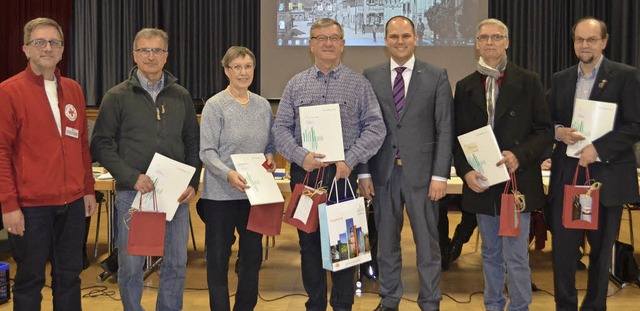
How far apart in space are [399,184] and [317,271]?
2.21ft

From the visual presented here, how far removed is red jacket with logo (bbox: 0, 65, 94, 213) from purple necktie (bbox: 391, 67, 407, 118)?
5.73 ft

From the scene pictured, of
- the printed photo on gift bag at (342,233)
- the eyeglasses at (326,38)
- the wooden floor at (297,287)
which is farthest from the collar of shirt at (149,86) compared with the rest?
the wooden floor at (297,287)

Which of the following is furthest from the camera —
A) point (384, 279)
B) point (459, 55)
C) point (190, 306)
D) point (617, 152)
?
point (459, 55)

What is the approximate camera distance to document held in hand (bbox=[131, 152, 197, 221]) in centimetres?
363

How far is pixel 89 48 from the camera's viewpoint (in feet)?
34.6

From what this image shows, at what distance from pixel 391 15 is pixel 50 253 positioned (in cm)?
697

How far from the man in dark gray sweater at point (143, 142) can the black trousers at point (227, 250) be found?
15cm

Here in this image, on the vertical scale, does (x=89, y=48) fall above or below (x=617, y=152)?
above

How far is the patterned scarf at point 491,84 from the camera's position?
390cm

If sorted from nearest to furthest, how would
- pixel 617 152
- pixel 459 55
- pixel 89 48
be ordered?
pixel 617 152, pixel 459 55, pixel 89 48

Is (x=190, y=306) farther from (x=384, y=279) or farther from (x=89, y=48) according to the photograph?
(x=89, y=48)

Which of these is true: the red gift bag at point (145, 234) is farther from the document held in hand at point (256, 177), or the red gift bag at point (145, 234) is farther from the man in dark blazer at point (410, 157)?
the man in dark blazer at point (410, 157)

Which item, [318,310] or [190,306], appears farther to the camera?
[190,306]

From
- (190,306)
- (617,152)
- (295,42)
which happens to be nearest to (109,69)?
(295,42)
